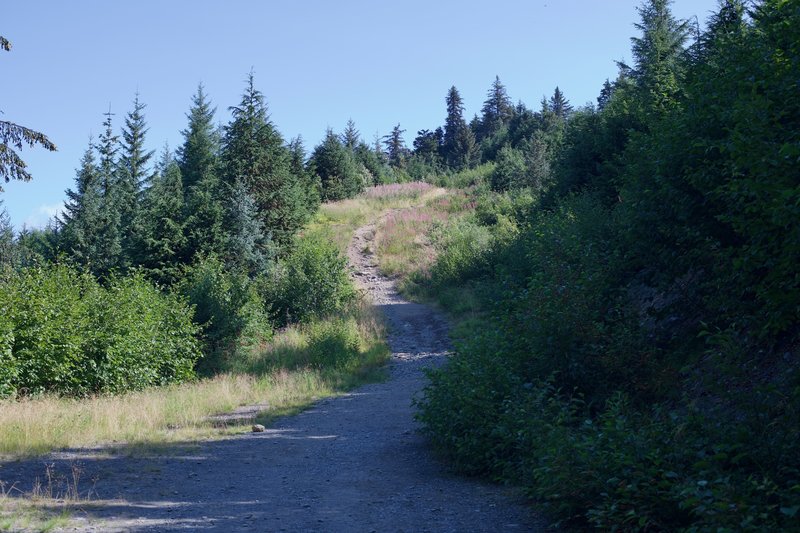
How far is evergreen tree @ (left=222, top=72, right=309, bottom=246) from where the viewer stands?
31.8 metres

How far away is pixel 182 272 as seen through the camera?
27.3 m

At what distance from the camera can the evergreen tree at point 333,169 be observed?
50219 millimetres

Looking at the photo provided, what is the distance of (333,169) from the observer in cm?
5109

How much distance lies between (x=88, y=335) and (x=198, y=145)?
1289 inches

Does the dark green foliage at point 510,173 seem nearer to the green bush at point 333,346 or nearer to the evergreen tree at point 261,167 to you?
the evergreen tree at point 261,167

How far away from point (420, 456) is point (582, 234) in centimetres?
679

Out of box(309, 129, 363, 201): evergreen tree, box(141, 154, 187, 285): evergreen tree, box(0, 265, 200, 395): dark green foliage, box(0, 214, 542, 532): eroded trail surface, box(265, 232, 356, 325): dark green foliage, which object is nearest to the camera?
box(0, 214, 542, 532): eroded trail surface

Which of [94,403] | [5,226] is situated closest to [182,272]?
[94,403]

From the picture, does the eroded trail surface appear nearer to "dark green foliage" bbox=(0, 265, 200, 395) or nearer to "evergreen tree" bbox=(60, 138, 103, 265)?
"dark green foliage" bbox=(0, 265, 200, 395)

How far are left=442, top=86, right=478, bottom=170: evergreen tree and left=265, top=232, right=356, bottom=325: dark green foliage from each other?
43756 millimetres

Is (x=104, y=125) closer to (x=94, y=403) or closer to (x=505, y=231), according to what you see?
(x=505, y=231)

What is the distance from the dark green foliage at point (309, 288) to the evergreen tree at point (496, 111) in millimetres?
64397

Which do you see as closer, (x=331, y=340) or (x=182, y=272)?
(x=331, y=340)

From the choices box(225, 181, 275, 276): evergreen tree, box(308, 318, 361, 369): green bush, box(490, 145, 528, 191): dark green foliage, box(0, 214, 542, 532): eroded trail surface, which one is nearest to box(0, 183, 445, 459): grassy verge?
box(308, 318, 361, 369): green bush
